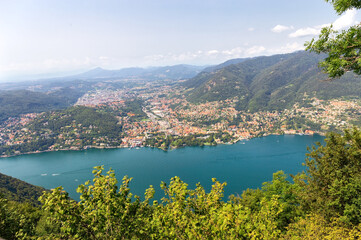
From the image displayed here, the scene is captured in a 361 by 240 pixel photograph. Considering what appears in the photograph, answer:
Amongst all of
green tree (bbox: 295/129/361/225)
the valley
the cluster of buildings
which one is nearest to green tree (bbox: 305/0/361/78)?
green tree (bbox: 295/129/361/225)

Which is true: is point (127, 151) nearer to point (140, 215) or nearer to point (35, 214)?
point (35, 214)

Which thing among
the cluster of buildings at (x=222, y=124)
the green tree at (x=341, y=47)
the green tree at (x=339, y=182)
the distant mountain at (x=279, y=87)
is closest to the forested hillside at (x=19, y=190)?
the cluster of buildings at (x=222, y=124)

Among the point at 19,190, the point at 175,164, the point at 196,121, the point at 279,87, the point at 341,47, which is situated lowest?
the point at 175,164

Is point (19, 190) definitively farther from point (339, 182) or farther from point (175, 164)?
point (339, 182)

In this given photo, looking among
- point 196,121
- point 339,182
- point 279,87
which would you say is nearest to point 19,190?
point 339,182

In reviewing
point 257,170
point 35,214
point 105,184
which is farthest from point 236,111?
point 105,184
